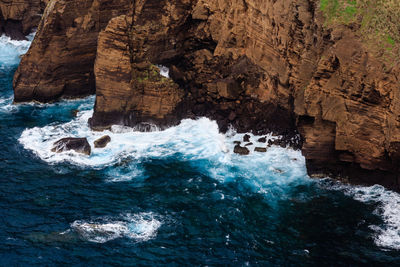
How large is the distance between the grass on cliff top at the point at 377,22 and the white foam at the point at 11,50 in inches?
1745

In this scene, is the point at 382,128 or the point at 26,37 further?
the point at 26,37

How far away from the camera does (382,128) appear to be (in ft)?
106

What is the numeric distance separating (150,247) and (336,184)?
1432 cm

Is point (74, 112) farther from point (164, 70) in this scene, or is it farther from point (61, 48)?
point (164, 70)

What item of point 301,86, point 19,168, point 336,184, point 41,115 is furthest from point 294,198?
point 41,115

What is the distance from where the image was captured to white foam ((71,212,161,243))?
29.5 meters

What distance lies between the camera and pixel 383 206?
31703mm

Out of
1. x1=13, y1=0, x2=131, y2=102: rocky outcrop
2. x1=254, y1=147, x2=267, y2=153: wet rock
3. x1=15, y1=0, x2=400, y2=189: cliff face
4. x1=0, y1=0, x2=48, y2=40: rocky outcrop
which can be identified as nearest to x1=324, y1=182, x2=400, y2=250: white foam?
x1=15, y1=0, x2=400, y2=189: cliff face

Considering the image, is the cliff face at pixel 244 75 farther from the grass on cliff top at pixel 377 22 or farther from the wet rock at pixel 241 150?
the wet rock at pixel 241 150

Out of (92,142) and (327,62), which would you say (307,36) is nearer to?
(327,62)

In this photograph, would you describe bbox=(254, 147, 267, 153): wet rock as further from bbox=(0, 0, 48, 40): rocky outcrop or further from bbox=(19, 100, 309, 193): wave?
bbox=(0, 0, 48, 40): rocky outcrop

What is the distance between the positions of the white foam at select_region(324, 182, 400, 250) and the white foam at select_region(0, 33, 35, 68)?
45.9 m

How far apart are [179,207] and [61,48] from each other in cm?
2499

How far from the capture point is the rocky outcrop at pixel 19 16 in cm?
6881
